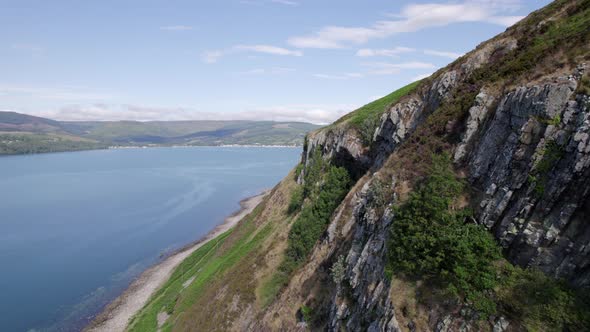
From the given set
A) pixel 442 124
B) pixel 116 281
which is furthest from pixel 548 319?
pixel 116 281

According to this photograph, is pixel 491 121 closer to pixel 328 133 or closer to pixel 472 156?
pixel 472 156

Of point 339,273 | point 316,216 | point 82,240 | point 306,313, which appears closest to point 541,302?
point 339,273

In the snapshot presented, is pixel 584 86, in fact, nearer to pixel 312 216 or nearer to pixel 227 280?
pixel 312 216

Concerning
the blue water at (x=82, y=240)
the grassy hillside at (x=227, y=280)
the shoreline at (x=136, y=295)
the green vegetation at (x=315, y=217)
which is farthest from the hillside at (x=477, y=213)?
the blue water at (x=82, y=240)

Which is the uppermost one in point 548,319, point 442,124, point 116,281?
point 442,124

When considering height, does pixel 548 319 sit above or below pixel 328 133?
below

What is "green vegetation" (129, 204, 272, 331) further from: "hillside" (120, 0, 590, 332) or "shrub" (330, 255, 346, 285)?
"shrub" (330, 255, 346, 285)

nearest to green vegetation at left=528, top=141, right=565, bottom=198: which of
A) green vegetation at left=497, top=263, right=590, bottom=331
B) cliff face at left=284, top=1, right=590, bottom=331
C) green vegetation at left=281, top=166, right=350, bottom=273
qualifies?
cliff face at left=284, top=1, right=590, bottom=331
